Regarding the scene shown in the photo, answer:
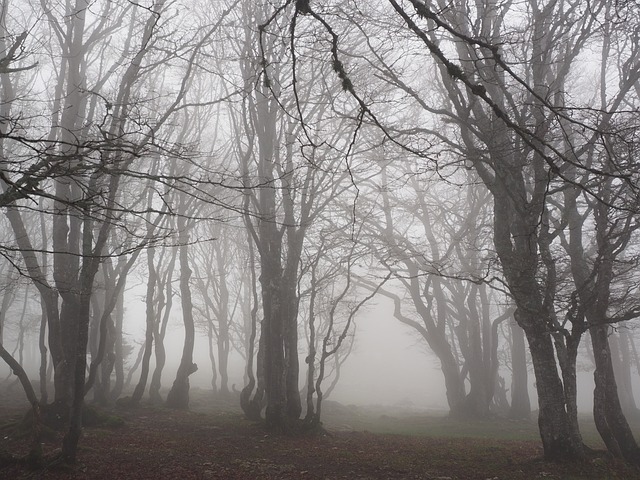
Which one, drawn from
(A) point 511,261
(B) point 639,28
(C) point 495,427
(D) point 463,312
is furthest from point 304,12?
(D) point 463,312

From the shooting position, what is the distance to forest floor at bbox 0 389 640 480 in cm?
621

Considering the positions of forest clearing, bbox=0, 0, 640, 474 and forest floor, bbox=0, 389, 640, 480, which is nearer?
forest clearing, bbox=0, 0, 640, 474

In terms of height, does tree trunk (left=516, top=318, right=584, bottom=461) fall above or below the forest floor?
above

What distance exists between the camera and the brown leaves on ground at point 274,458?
20.4ft

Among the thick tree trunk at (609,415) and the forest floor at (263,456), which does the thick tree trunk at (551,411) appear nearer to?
the forest floor at (263,456)

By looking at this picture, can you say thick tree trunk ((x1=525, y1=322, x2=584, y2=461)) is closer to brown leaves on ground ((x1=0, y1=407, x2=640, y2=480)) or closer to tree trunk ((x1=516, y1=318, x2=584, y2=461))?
tree trunk ((x1=516, y1=318, x2=584, y2=461))

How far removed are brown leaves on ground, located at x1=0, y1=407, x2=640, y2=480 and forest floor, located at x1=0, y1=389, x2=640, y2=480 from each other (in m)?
0.01

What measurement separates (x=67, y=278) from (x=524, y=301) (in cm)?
938

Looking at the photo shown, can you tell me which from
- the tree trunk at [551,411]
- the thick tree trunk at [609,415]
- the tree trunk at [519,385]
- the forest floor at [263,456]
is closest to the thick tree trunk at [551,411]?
the tree trunk at [551,411]

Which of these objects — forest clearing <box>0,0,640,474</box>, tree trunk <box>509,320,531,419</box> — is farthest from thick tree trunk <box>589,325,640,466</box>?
tree trunk <box>509,320,531,419</box>

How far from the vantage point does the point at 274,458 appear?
24.3 feet

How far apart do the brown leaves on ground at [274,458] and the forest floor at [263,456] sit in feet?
0.05

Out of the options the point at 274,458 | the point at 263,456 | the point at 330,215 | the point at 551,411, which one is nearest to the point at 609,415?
the point at 551,411

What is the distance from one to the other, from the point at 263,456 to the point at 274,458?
248mm
